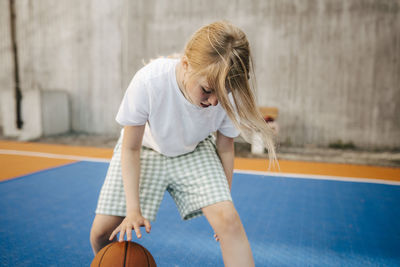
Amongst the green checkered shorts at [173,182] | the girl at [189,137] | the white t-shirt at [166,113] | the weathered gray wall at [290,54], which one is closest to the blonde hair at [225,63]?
the girl at [189,137]

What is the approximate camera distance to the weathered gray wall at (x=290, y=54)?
501cm

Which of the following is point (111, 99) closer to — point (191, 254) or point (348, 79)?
point (348, 79)

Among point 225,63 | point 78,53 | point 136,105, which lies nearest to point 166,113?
point 136,105

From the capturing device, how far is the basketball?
107 centimetres

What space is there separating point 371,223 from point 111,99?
5.15 metres

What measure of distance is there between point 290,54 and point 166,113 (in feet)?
14.9

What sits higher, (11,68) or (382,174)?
(11,68)

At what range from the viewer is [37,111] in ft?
18.0

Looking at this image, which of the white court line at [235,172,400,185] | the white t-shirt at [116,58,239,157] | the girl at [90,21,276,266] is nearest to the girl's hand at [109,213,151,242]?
the girl at [90,21,276,266]

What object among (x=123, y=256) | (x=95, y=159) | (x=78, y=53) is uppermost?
(x=78, y=53)

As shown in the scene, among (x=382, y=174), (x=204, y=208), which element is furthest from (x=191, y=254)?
(x=382, y=174)

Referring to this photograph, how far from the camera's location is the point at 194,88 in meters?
1.06

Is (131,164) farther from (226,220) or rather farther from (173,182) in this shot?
(226,220)

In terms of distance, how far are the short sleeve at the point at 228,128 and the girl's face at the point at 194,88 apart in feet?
Answer: 0.62
